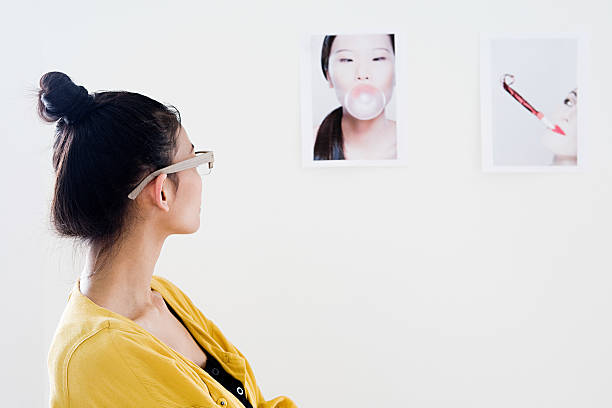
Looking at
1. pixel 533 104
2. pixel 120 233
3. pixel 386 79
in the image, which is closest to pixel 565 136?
pixel 533 104

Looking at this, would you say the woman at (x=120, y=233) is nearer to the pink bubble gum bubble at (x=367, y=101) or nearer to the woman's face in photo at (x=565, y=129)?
the pink bubble gum bubble at (x=367, y=101)

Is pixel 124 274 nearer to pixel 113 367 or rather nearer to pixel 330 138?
pixel 113 367

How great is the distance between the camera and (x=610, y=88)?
6.14ft

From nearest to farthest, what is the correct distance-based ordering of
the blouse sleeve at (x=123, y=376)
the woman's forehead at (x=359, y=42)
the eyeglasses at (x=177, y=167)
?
the blouse sleeve at (x=123, y=376) < the eyeglasses at (x=177, y=167) < the woman's forehead at (x=359, y=42)

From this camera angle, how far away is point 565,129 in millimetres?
1871

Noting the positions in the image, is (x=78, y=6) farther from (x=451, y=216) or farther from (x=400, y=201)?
(x=451, y=216)

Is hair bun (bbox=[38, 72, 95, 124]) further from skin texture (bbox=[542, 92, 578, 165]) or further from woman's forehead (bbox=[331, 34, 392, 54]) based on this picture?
skin texture (bbox=[542, 92, 578, 165])

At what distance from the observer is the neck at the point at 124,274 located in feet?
3.81

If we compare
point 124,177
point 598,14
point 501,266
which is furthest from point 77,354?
point 598,14

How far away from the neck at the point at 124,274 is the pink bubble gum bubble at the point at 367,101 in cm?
84

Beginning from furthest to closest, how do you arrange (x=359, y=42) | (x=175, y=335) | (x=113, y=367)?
(x=359, y=42)
(x=175, y=335)
(x=113, y=367)

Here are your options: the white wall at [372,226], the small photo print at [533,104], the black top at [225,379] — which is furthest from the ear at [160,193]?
the small photo print at [533,104]

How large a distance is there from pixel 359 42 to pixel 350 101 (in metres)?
0.16

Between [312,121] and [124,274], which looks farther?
[312,121]
